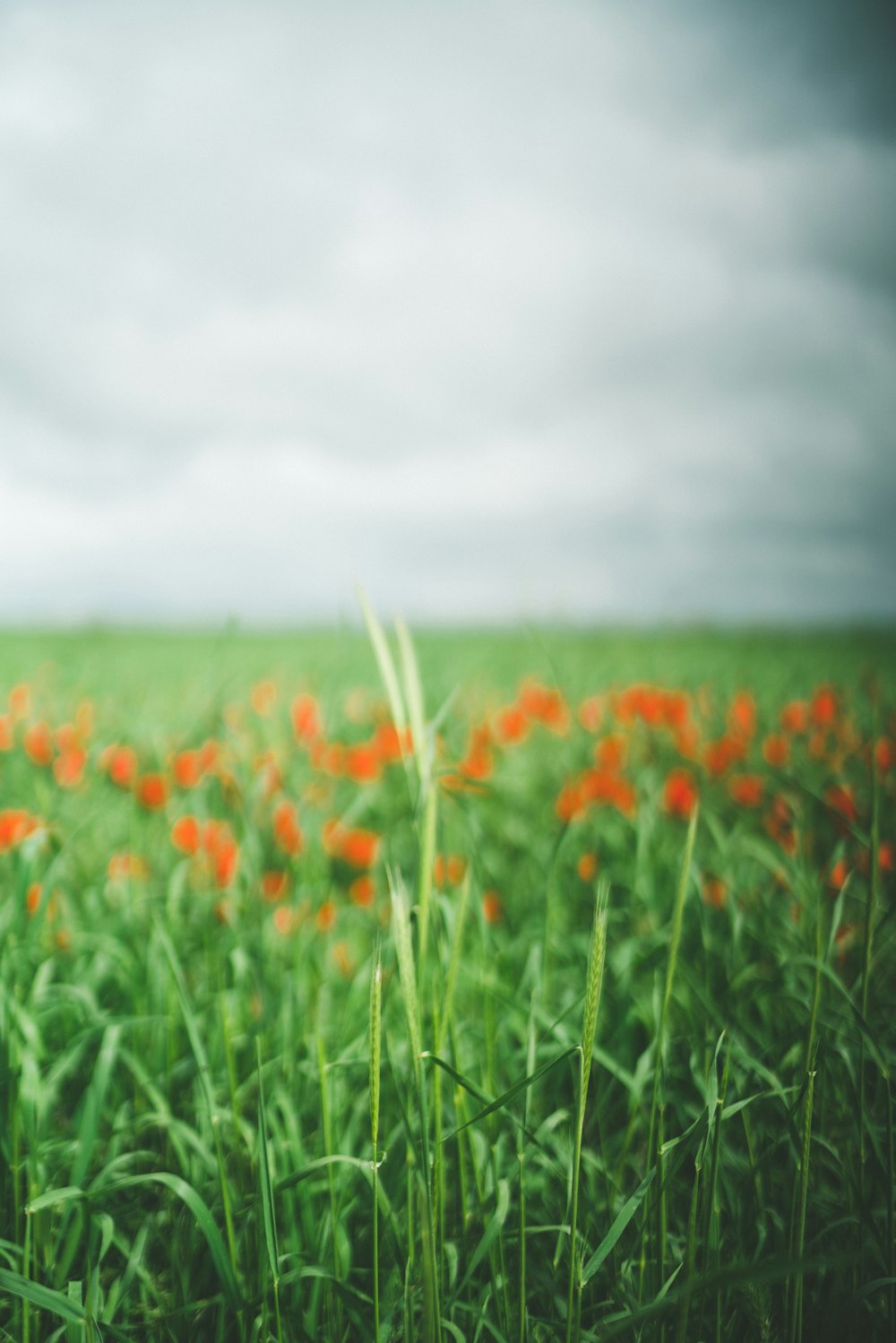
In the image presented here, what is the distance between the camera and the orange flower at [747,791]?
275cm

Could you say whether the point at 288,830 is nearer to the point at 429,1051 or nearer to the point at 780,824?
the point at 429,1051

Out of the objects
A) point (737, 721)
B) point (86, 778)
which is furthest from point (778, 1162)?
point (737, 721)

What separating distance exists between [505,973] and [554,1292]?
0.78 metres

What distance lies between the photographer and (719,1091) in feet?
3.24

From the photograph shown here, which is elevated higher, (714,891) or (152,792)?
(152,792)

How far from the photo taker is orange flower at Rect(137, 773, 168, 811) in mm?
2461

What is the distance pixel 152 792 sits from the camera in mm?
2467

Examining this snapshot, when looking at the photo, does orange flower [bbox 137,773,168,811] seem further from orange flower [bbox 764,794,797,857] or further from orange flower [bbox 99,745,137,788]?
orange flower [bbox 764,794,797,857]

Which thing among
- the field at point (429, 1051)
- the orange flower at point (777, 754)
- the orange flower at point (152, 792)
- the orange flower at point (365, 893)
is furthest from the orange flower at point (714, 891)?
the orange flower at point (152, 792)

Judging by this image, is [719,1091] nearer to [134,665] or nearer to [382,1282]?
[382,1282]

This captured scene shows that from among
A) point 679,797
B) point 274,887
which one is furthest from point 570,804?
point 274,887

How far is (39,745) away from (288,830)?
123 centimetres

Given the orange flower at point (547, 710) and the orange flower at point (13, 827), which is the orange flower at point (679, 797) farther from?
the orange flower at point (13, 827)

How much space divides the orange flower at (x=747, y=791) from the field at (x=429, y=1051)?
40mm
